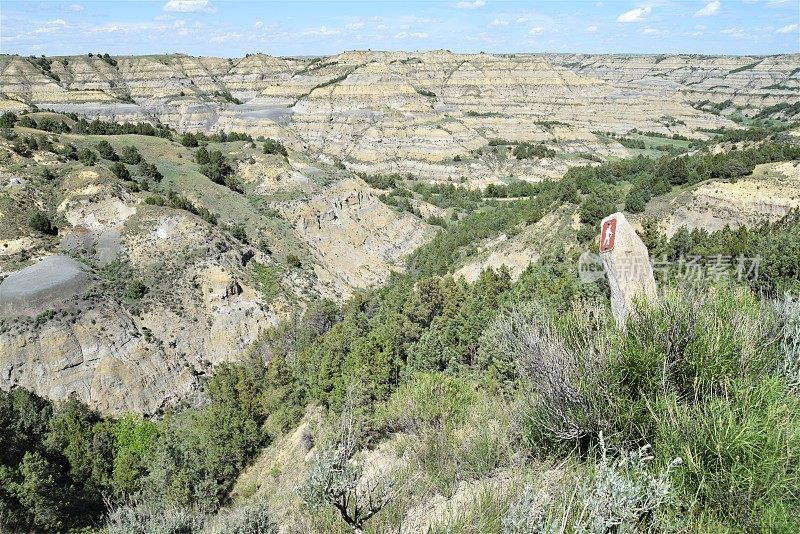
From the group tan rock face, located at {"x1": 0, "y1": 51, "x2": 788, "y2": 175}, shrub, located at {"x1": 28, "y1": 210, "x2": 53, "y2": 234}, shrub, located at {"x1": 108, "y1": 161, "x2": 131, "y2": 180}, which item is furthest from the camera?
tan rock face, located at {"x1": 0, "y1": 51, "x2": 788, "y2": 175}

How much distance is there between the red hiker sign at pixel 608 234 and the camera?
25.7 feet

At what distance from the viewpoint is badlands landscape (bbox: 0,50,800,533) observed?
20.3 ft

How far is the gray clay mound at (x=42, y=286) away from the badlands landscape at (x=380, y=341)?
0.52ft

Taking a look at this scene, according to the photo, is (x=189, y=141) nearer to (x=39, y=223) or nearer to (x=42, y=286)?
(x=39, y=223)

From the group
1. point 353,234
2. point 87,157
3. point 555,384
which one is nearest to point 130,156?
point 87,157

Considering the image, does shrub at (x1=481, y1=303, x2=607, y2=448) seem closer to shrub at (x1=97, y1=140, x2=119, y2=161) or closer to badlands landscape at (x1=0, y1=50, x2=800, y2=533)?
badlands landscape at (x1=0, y1=50, x2=800, y2=533)

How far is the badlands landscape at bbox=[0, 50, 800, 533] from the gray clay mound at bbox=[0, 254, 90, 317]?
16cm

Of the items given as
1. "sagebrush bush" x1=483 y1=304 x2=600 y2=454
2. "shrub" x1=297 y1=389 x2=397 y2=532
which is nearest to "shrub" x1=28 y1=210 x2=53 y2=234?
"shrub" x1=297 y1=389 x2=397 y2=532

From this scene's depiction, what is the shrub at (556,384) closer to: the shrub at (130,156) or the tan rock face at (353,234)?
the tan rock face at (353,234)

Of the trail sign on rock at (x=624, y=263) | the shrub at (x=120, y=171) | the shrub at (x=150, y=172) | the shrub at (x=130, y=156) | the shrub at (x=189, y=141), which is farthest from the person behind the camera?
the shrub at (x=189, y=141)

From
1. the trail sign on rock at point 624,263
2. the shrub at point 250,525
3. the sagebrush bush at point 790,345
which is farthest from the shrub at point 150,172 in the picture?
the sagebrush bush at point 790,345

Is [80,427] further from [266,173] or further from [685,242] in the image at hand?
[266,173]

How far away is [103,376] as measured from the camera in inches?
Answer: 1147

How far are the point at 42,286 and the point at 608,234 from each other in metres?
33.9
